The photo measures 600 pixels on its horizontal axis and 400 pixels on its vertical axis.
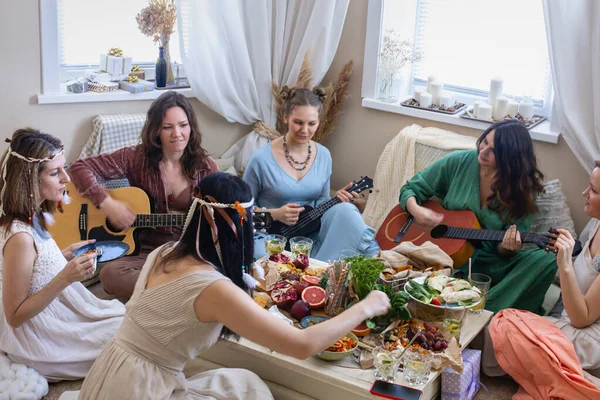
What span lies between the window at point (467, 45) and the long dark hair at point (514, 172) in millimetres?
763

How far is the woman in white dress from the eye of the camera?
8.56 feet

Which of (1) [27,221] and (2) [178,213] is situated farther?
(2) [178,213]

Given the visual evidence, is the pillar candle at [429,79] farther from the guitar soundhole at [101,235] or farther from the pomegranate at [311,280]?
the guitar soundhole at [101,235]

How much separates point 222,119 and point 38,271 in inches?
81.8

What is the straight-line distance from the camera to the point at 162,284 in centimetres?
210

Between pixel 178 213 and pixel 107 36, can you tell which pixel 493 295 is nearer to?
pixel 178 213

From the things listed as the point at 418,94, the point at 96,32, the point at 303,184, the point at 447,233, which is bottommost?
the point at 447,233

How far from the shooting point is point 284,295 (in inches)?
107

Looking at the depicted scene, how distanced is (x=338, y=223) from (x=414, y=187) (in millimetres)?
425

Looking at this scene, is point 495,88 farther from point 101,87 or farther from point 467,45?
point 101,87

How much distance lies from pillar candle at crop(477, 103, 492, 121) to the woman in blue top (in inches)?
34.8

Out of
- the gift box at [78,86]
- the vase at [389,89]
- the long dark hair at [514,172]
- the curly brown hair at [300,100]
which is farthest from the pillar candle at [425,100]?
the gift box at [78,86]

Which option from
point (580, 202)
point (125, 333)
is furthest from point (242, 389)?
point (580, 202)

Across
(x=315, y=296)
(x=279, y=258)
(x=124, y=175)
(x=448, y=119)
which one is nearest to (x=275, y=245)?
(x=279, y=258)
